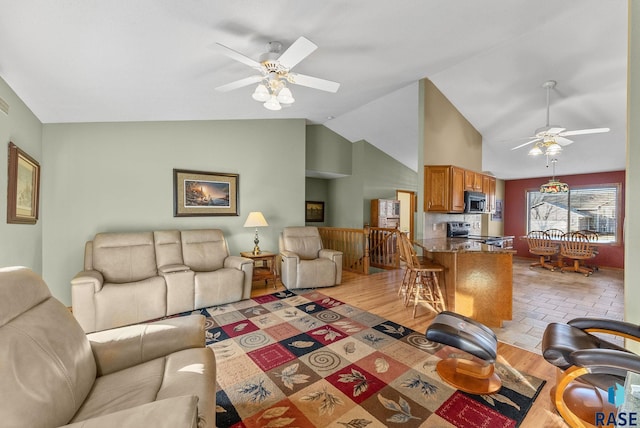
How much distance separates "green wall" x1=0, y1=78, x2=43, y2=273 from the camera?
2.38 meters

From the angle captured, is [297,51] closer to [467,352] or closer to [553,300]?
[467,352]

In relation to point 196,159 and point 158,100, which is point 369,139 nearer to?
point 196,159

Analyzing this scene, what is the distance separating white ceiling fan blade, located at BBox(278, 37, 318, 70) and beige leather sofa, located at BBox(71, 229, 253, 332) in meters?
2.63

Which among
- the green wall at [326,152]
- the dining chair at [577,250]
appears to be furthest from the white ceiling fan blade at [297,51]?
the dining chair at [577,250]

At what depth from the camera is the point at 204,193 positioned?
173 inches

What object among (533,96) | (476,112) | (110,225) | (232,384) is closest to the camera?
(232,384)

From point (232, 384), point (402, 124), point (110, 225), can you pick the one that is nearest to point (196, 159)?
point (110, 225)

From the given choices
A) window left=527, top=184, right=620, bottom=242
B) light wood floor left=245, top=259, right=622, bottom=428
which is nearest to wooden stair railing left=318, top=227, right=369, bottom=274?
light wood floor left=245, top=259, right=622, bottom=428

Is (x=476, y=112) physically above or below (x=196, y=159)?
above

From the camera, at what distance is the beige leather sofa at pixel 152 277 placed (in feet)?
9.29

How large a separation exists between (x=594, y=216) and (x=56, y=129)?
10933 mm

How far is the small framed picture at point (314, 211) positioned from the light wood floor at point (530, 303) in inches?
93.1

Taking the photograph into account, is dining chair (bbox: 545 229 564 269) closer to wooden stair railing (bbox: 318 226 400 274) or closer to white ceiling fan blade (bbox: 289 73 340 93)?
wooden stair railing (bbox: 318 226 400 274)

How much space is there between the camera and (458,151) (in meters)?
5.02
